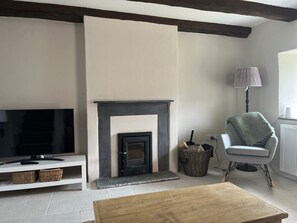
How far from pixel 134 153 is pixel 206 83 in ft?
5.74

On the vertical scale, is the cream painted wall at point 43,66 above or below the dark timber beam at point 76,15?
below

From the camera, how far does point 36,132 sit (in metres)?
2.90

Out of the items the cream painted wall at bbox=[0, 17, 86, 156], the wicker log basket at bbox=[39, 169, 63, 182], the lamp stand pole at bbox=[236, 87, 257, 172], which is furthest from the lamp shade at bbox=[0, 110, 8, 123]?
the lamp stand pole at bbox=[236, 87, 257, 172]

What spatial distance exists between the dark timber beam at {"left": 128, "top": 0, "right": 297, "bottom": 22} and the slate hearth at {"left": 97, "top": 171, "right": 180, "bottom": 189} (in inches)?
88.1

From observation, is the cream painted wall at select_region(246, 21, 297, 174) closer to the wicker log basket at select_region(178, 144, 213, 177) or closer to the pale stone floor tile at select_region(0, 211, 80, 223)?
the wicker log basket at select_region(178, 144, 213, 177)

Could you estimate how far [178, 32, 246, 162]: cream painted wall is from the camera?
384 centimetres

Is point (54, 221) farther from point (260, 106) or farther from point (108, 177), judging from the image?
point (260, 106)

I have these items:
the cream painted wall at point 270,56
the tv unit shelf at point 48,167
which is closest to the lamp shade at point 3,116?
the tv unit shelf at point 48,167

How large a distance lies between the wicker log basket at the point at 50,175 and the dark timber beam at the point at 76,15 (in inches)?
79.9

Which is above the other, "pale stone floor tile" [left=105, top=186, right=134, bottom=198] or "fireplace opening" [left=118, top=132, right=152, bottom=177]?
"fireplace opening" [left=118, top=132, right=152, bottom=177]

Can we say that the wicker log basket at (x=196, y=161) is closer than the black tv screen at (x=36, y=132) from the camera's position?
No

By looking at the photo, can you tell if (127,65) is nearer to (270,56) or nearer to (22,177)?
(22,177)

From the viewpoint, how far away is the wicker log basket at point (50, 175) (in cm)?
274

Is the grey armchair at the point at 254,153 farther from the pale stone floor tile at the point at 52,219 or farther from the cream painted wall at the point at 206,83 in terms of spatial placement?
the pale stone floor tile at the point at 52,219
